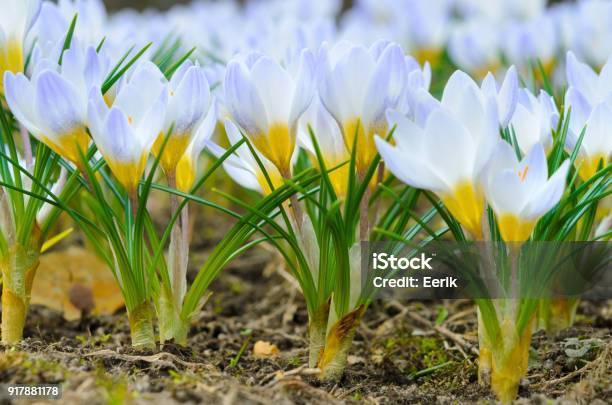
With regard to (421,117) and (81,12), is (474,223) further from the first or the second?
(81,12)

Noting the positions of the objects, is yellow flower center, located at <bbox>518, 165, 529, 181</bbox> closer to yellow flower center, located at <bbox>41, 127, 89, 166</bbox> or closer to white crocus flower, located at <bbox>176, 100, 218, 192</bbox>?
white crocus flower, located at <bbox>176, 100, 218, 192</bbox>

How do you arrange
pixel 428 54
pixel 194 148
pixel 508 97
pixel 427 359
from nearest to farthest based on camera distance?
pixel 508 97 < pixel 194 148 < pixel 427 359 < pixel 428 54

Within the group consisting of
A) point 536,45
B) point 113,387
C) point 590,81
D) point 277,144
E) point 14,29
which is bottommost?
point 113,387

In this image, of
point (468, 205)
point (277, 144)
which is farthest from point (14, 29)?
point (468, 205)

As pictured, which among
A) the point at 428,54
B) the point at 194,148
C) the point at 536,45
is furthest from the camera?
the point at 428,54

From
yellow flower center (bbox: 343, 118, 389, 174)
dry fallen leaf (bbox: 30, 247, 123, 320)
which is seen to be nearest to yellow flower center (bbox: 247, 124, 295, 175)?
yellow flower center (bbox: 343, 118, 389, 174)

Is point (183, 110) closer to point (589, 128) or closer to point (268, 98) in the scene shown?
point (268, 98)

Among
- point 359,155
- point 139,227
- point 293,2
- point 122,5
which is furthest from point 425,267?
point 122,5

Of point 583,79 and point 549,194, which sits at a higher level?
point 583,79

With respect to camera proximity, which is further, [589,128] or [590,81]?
[590,81]
